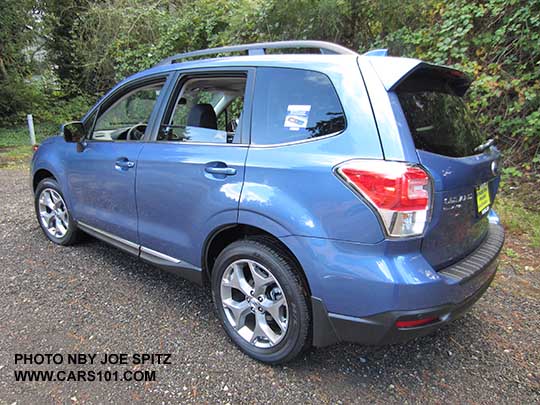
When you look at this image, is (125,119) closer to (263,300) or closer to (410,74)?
(263,300)

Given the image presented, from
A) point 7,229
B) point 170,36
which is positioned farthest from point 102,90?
point 7,229

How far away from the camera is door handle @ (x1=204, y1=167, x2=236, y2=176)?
7.33ft

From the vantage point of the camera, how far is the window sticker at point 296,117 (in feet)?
6.77

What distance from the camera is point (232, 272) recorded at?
93.4 inches

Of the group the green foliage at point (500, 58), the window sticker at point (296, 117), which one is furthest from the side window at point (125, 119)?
the green foliage at point (500, 58)

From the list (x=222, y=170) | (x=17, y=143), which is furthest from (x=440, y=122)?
(x=17, y=143)

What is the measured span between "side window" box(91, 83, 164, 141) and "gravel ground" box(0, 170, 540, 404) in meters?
1.20

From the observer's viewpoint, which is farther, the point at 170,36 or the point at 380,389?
the point at 170,36

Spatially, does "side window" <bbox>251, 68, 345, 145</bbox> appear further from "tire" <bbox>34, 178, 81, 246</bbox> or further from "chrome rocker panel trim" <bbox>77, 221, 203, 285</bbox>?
"tire" <bbox>34, 178, 81, 246</bbox>

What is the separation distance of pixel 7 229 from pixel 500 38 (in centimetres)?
655

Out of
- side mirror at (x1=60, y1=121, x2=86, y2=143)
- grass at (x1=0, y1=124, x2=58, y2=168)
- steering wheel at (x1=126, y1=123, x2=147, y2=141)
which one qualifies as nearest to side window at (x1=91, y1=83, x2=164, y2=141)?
steering wheel at (x1=126, y1=123, x2=147, y2=141)

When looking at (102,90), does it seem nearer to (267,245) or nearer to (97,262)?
(97,262)

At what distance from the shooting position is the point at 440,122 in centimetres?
209

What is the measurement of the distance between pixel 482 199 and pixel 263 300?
1.39 meters
